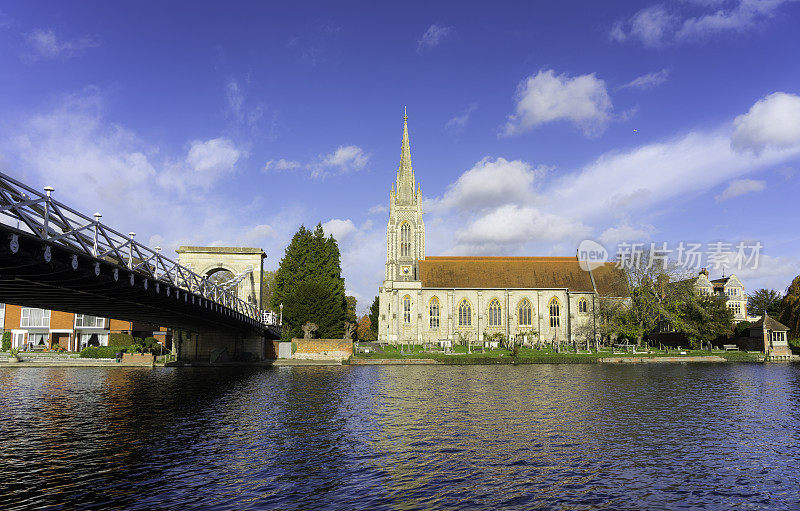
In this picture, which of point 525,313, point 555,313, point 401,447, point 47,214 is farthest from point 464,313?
point 47,214

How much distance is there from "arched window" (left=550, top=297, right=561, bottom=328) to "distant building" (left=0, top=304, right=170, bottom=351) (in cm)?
6218

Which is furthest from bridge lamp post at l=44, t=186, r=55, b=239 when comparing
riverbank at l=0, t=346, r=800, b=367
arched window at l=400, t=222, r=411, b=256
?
arched window at l=400, t=222, r=411, b=256

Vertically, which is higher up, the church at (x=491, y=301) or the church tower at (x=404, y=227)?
the church tower at (x=404, y=227)

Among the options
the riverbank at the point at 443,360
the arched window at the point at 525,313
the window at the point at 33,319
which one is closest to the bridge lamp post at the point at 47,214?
the riverbank at the point at 443,360

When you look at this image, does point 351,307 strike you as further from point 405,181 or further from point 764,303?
point 764,303

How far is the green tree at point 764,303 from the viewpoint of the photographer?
3585 inches

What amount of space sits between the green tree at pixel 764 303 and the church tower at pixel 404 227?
60.7m

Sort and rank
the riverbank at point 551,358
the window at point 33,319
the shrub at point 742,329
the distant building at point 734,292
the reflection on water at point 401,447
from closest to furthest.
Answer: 1. the reflection on water at point 401,447
2. the riverbank at point 551,358
3. the window at point 33,319
4. the shrub at point 742,329
5. the distant building at point 734,292

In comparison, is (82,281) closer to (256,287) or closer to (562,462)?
(562,462)

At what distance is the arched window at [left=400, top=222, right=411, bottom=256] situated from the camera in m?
96.6

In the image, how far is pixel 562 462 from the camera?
16547 millimetres

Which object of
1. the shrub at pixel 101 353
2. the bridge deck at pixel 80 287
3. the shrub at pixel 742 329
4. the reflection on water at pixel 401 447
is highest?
the bridge deck at pixel 80 287

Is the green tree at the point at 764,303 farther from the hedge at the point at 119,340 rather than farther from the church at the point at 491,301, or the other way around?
the hedge at the point at 119,340

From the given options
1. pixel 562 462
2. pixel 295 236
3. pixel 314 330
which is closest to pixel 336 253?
pixel 295 236
